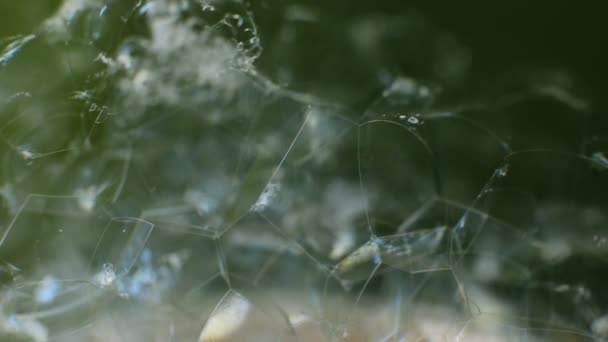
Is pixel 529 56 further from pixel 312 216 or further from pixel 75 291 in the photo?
pixel 75 291

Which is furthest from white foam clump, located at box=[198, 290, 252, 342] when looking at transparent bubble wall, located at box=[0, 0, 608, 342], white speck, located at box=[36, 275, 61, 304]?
white speck, located at box=[36, 275, 61, 304]

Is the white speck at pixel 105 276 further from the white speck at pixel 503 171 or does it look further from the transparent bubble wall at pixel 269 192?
the white speck at pixel 503 171

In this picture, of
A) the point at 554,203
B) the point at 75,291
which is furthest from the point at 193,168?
the point at 554,203

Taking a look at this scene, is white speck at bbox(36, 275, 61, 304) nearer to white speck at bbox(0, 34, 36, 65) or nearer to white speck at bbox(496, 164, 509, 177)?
white speck at bbox(0, 34, 36, 65)

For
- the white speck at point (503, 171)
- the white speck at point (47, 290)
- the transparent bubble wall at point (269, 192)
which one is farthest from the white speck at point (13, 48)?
the white speck at point (503, 171)

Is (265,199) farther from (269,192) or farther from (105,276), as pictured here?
(105,276)

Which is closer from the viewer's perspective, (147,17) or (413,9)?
(147,17)

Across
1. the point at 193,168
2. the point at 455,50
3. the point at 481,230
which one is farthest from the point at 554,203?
the point at 193,168

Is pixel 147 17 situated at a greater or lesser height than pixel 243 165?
greater

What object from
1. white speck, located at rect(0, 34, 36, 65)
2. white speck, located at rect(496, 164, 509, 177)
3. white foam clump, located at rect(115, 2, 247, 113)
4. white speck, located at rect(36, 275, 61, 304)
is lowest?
white speck, located at rect(36, 275, 61, 304)
